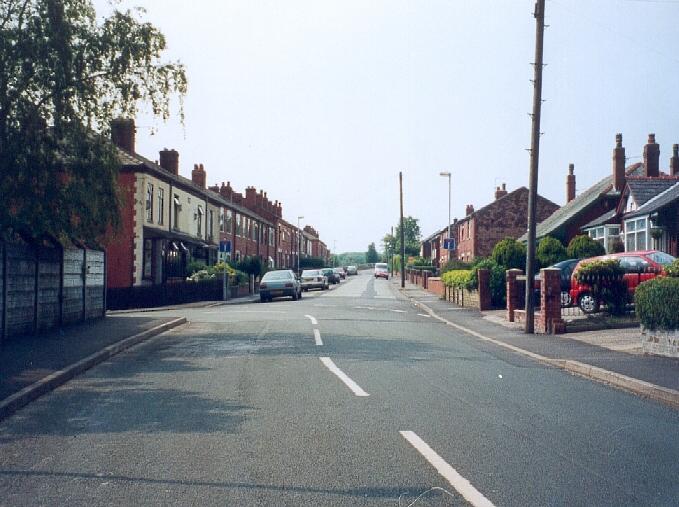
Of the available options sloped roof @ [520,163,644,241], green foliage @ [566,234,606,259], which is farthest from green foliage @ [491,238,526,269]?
sloped roof @ [520,163,644,241]

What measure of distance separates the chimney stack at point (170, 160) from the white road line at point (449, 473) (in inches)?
1566

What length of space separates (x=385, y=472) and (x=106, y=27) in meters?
14.9

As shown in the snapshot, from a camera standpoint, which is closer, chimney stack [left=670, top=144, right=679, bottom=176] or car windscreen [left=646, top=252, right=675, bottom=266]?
car windscreen [left=646, top=252, right=675, bottom=266]

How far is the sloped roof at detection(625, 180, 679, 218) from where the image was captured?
28438 millimetres

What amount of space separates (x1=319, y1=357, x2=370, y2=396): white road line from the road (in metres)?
0.04

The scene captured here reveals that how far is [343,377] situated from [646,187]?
94.3 feet

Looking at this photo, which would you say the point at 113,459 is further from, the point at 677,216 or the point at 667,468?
the point at 677,216

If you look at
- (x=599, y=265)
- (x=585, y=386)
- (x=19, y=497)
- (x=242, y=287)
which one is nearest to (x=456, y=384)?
(x=585, y=386)

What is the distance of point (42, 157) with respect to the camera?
16516 millimetres

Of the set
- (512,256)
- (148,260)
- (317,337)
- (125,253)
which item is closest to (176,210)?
(148,260)

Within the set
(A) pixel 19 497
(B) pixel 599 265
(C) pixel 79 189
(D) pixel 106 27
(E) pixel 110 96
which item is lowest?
(A) pixel 19 497

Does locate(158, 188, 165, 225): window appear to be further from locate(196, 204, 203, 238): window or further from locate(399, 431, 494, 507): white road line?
locate(399, 431, 494, 507): white road line

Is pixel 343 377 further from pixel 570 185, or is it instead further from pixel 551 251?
pixel 570 185

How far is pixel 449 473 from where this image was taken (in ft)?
17.8
